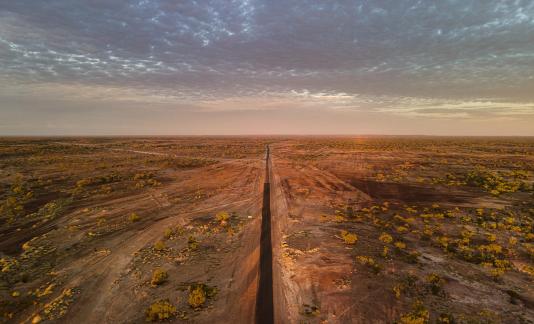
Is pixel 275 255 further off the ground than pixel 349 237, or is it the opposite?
pixel 349 237

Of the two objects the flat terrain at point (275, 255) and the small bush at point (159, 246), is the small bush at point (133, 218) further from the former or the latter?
the small bush at point (159, 246)

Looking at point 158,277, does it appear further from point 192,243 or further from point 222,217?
point 222,217

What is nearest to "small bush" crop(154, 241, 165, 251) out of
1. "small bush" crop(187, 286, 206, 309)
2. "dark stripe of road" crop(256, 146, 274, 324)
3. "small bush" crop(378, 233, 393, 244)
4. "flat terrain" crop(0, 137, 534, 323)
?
"flat terrain" crop(0, 137, 534, 323)

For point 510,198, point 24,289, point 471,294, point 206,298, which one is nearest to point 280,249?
point 206,298

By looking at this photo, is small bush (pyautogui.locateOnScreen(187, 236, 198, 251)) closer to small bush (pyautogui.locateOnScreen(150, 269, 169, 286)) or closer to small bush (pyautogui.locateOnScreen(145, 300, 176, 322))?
small bush (pyautogui.locateOnScreen(150, 269, 169, 286))

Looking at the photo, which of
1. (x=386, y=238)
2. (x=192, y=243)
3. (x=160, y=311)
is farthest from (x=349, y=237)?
(x=160, y=311)

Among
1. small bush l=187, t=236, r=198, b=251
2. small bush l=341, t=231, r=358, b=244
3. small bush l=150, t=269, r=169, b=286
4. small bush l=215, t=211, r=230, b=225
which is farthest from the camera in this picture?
small bush l=215, t=211, r=230, b=225

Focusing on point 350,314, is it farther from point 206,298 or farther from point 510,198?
point 510,198

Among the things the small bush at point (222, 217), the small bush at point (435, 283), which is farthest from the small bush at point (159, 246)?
the small bush at point (435, 283)
